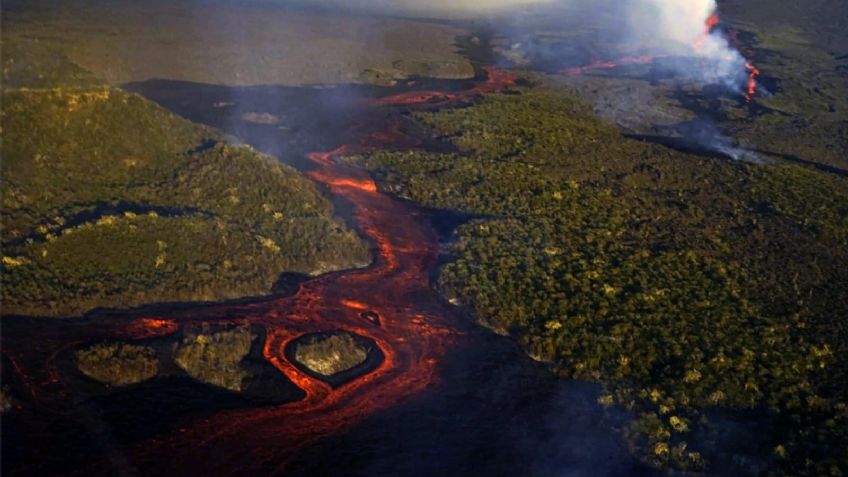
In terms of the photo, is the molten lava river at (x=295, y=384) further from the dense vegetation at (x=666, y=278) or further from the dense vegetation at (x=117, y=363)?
the dense vegetation at (x=666, y=278)

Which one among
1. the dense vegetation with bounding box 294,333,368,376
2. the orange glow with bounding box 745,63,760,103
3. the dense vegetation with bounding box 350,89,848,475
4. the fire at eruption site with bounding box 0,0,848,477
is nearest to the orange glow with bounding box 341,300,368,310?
the fire at eruption site with bounding box 0,0,848,477

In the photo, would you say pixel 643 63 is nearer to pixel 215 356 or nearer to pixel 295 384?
pixel 295 384

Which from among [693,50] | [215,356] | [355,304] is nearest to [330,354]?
[355,304]

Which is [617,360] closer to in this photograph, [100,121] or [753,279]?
[753,279]

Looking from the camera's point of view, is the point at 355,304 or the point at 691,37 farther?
the point at 691,37

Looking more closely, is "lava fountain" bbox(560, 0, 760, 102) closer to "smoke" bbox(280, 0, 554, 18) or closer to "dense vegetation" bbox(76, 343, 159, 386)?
"smoke" bbox(280, 0, 554, 18)

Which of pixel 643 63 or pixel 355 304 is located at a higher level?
pixel 643 63
